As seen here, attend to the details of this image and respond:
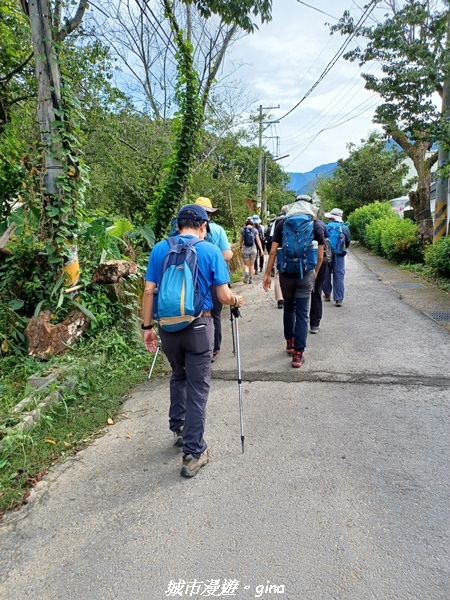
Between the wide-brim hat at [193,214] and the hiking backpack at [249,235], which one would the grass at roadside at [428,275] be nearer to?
the hiking backpack at [249,235]

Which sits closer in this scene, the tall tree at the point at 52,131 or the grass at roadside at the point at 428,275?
the tall tree at the point at 52,131

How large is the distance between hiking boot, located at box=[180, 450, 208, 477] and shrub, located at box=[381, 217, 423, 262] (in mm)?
12010

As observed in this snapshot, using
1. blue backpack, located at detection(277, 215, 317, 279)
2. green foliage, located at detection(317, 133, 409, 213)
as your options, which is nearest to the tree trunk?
blue backpack, located at detection(277, 215, 317, 279)

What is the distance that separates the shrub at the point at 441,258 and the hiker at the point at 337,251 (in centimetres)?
301

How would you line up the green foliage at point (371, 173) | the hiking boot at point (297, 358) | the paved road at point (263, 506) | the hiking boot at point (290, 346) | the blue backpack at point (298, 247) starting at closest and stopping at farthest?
the paved road at point (263, 506), the blue backpack at point (298, 247), the hiking boot at point (297, 358), the hiking boot at point (290, 346), the green foliage at point (371, 173)

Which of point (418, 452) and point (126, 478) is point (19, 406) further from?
point (418, 452)

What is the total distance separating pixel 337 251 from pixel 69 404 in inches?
207

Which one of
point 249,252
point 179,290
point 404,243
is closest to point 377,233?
point 404,243

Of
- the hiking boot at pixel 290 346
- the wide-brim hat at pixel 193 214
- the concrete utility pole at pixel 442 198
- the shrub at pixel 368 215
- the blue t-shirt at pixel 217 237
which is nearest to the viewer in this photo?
the wide-brim hat at pixel 193 214

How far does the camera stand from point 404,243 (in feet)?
43.1

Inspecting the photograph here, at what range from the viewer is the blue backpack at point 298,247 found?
15.0 ft

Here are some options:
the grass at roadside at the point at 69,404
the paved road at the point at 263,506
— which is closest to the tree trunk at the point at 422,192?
the paved road at the point at 263,506

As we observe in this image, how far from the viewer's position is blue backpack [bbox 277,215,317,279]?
180 inches

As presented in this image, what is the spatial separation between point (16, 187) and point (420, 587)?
19.0ft
